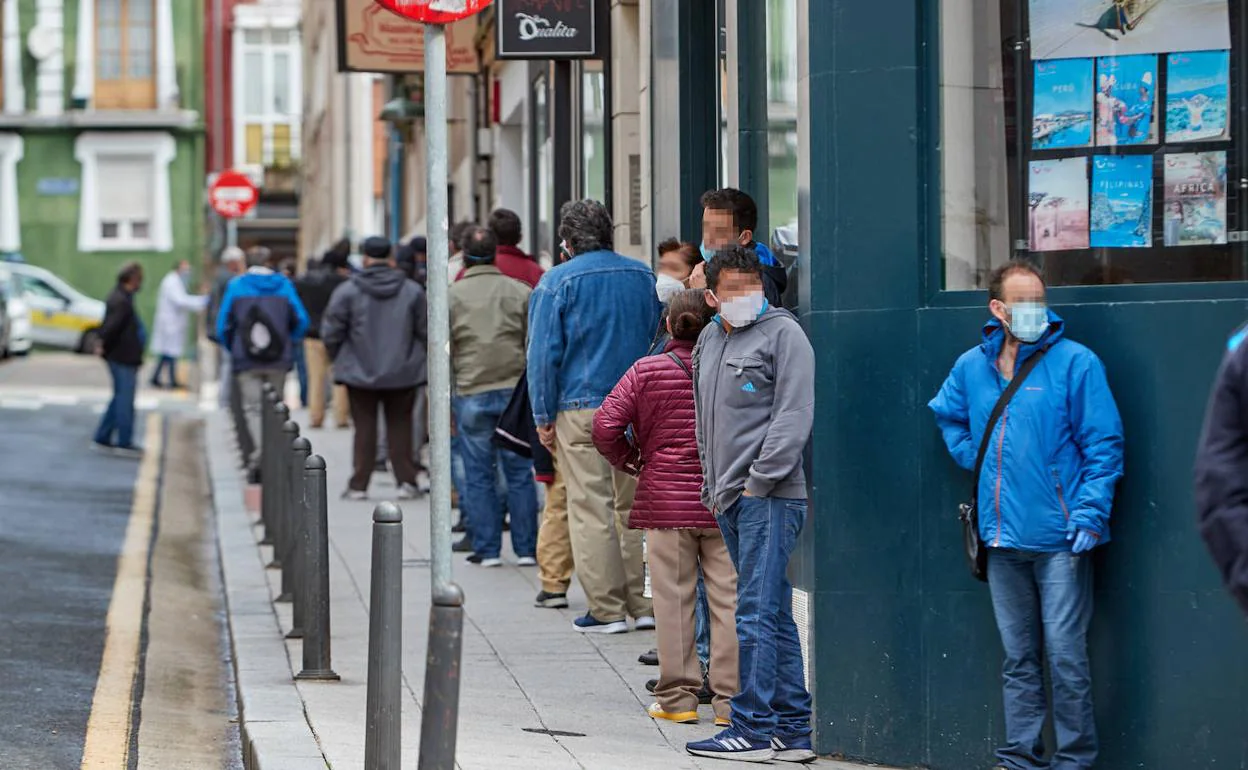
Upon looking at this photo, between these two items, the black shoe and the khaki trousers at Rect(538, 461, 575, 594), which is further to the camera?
the black shoe

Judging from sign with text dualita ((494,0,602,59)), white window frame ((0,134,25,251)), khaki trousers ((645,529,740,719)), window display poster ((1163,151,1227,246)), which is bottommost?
khaki trousers ((645,529,740,719))

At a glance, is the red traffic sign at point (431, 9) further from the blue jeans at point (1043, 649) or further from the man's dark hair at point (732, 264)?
the blue jeans at point (1043, 649)

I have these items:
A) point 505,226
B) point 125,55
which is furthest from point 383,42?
point 125,55

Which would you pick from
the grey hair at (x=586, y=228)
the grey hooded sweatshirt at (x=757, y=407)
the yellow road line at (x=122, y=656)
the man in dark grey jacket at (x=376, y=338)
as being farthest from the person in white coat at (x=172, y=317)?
the grey hooded sweatshirt at (x=757, y=407)

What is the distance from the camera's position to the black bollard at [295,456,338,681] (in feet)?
28.0

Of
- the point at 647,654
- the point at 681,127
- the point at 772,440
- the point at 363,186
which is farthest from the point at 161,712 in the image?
the point at 363,186

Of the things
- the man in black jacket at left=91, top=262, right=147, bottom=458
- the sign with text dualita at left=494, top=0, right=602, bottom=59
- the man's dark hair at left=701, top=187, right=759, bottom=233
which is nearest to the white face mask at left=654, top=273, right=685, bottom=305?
the man's dark hair at left=701, top=187, right=759, bottom=233

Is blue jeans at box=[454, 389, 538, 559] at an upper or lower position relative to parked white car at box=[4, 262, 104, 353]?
lower

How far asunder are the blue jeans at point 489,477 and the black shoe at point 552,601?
1155mm

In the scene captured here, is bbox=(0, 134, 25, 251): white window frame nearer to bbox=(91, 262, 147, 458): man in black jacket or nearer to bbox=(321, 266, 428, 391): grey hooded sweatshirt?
bbox=(91, 262, 147, 458): man in black jacket

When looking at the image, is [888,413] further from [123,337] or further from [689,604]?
[123,337]

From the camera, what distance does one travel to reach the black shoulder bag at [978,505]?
6641mm

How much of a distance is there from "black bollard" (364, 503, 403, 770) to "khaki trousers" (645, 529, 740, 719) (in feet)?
5.52

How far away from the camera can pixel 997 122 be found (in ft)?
23.7
